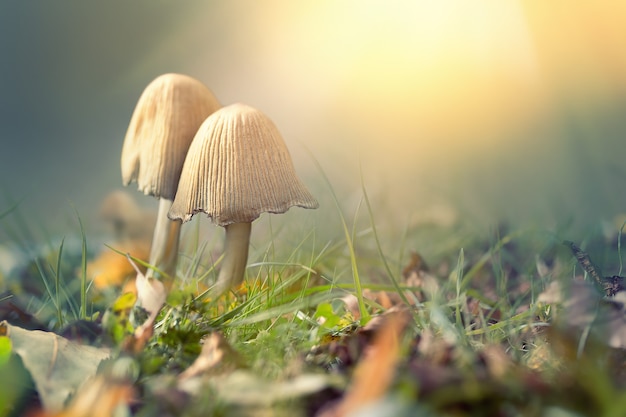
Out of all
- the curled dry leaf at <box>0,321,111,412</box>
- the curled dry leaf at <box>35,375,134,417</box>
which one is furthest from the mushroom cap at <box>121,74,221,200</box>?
the curled dry leaf at <box>35,375,134,417</box>

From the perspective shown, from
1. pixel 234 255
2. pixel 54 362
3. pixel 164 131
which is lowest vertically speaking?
pixel 234 255

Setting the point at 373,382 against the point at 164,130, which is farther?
the point at 164,130

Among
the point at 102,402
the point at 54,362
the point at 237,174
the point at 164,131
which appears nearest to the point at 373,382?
the point at 102,402

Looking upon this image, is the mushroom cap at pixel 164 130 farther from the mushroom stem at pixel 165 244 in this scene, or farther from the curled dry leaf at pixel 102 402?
the curled dry leaf at pixel 102 402

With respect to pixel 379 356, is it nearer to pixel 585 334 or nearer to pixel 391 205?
pixel 585 334

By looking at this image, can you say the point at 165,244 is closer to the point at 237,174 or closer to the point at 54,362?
the point at 237,174

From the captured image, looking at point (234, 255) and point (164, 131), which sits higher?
point (164, 131)

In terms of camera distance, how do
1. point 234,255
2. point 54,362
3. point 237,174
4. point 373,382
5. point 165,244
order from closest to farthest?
point 373,382
point 54,362
point 237,174
point 234,255
point 165,244

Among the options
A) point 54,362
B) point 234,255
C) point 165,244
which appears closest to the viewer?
point 54,362
